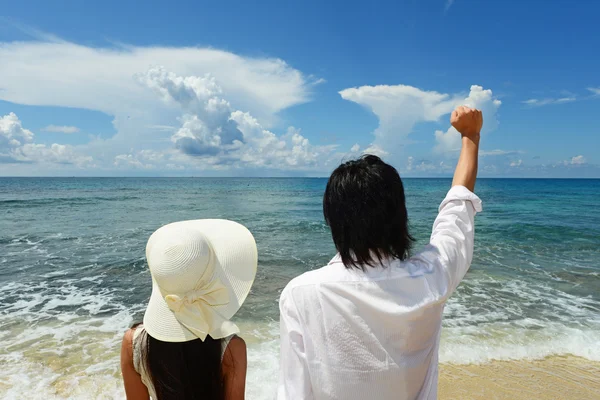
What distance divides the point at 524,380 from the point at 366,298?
→ 15.4ft

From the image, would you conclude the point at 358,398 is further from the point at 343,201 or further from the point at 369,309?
the point at 343,201

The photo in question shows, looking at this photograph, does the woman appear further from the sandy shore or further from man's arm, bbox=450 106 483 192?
the sandy shore

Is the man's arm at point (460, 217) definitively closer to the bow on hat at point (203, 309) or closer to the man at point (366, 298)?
the man at point (366, 298)

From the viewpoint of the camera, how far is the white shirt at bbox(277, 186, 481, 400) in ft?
4.30

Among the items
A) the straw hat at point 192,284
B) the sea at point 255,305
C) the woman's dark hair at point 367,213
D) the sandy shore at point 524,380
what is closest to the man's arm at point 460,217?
the woman's dark hair at point 367,213

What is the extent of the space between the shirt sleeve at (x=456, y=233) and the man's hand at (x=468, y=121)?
0.33 m

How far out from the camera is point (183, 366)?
5.94ft

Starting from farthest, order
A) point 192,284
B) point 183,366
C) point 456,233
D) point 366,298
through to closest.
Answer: point 183,366
point 192,284
point 456,233
point 366,298

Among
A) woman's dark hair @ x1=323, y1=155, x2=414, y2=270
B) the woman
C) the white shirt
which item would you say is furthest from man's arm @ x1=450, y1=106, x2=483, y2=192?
the woman

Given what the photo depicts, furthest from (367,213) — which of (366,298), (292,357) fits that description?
(292,357)

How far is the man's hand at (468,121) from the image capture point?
5.62 ft

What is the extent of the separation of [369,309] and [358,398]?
371 mm

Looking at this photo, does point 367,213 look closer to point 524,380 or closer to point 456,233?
point 456,233

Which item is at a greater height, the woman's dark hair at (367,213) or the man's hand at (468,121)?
the man's hand at (468,121)
